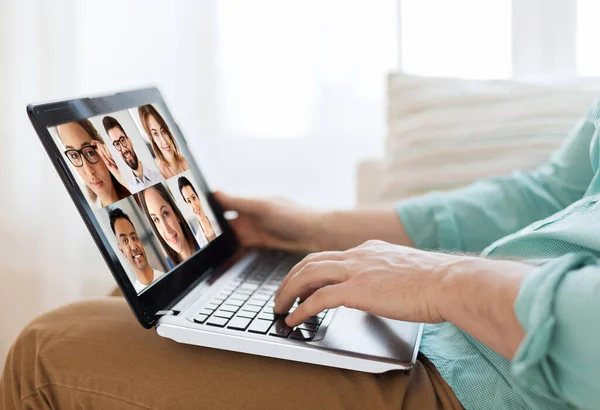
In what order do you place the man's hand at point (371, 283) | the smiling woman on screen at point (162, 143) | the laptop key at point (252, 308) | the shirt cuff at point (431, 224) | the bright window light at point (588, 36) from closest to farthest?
the man's hand at point (371, 283) < the laptop key at point (252, 308) < the smiling woman on screen at point (162, 143) < the shirt cuff at point (431, 224) < the bright window light at point (588, 36)

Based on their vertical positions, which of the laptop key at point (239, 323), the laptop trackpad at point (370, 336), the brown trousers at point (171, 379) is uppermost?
the laptop key at point (239, 323)

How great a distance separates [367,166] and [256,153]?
530 millimetres

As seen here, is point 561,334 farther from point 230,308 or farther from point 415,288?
point 230,308

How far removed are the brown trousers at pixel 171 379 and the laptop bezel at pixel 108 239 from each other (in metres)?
0.04

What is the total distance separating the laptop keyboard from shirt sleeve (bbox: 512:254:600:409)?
23 centimetres

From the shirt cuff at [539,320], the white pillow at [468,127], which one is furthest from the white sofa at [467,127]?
the shirt cuff at [539,320]

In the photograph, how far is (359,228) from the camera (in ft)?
3.41

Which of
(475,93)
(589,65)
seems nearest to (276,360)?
(475,93)

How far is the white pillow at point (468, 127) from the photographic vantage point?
1.18m

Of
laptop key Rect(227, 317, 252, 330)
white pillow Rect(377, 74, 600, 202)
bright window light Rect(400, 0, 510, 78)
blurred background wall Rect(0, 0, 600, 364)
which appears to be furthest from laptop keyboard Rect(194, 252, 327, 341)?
bright window light Rect(400, 0, 510, 78)

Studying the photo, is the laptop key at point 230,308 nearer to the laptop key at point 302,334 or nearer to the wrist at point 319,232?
the laptop key at point 302,334

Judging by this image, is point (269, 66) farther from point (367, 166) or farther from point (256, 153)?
point (367, 166)

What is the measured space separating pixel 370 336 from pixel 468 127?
67cm

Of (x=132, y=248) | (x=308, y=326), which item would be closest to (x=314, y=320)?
(x=308, y=326)
